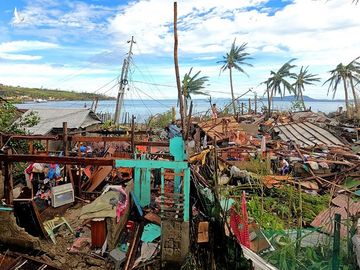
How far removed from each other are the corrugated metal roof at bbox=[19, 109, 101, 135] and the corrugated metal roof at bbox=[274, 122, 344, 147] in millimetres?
10788

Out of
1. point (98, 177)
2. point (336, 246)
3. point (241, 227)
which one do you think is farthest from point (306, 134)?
point (336, 246)

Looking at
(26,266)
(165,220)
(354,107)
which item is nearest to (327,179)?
(165,220)

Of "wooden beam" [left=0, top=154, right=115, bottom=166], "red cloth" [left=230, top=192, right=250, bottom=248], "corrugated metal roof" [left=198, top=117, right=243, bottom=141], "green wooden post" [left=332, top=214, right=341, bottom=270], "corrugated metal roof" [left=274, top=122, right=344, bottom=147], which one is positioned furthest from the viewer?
"corrugated metal roof" [left=198, top=117, right=243, bottom=141]

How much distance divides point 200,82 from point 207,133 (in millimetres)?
15002

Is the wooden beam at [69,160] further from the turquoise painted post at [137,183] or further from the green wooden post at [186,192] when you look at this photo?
the turquoise painted post at [137,183]

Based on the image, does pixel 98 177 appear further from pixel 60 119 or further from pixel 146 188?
pixel 60 119

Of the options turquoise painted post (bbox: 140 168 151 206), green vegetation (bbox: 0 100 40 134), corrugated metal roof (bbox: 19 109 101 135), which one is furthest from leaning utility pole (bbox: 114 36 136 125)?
turquoise painted post (bbox: 140 168 151 206)

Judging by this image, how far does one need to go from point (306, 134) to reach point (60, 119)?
13.2 meters

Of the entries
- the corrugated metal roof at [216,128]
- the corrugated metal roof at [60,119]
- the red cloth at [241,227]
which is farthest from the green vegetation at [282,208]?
the corrugated metal roof at [60,119]

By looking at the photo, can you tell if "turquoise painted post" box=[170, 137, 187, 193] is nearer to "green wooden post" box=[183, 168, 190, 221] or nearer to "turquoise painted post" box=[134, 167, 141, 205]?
"green wooden post" box=[183, 168, 190, 221]

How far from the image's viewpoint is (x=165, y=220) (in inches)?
219

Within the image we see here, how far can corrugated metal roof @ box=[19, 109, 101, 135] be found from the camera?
14.7 metres

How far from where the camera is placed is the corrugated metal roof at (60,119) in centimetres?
1470

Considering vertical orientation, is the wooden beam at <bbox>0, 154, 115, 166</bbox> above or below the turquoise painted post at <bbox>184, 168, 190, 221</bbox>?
above
